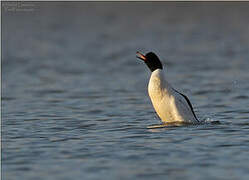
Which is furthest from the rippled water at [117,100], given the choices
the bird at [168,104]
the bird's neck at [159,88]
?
the bird's neck at [159,88]

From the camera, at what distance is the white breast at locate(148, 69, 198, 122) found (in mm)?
12281

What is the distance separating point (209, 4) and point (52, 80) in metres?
33.3

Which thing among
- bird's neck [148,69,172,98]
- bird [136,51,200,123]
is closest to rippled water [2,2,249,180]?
bird [136,51,200,123]

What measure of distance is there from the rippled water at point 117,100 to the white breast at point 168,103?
30 centimetres

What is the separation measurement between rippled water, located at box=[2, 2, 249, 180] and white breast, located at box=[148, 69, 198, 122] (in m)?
0.30

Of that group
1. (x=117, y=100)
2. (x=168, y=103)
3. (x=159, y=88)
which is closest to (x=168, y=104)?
(x=168, y=103)

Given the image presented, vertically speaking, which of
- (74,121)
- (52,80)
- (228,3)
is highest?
(228,3)

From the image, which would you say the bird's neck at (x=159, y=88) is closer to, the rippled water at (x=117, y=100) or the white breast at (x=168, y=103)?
the white breast at (x=168, y=103)

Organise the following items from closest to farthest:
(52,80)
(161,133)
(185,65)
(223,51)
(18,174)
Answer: (18,174), (161,133), (52,80), (185,65), (223,51)

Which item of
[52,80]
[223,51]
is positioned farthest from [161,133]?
[223,51]

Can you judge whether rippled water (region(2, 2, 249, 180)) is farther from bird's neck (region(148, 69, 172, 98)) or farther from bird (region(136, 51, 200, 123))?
bird's neck (region(148, 69, 172, 98))

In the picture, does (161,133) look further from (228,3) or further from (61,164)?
(228,3)

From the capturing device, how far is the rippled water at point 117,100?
9305 millimetres

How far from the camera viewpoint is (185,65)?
22.9 m
